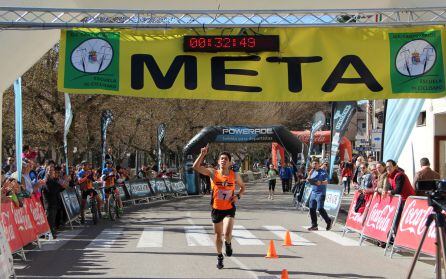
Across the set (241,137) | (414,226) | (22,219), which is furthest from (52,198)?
(241,137)

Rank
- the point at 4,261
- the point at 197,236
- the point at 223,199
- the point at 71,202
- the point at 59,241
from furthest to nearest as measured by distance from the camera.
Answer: the point at 71,202, the point at 197,236, the point at 59,241, the point at 223,199, the point at 4,261

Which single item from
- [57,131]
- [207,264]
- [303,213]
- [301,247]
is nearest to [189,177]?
[57,131]

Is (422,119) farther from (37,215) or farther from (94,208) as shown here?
(37,215)

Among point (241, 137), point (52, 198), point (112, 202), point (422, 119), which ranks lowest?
point (112, 202)

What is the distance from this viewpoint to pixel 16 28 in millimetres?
8312

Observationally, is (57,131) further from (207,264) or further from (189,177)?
(207,264)

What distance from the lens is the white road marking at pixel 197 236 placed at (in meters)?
14.0

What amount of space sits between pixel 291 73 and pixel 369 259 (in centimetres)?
447

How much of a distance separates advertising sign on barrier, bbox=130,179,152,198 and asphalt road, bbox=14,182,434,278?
27.0ft

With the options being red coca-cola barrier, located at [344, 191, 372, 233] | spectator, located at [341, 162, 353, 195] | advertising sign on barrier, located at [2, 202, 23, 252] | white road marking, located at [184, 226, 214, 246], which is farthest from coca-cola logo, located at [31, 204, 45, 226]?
spectator, located at [341, 162, 353, 195]

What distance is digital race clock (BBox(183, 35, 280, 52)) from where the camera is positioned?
886 cm

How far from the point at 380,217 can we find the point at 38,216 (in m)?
7.49

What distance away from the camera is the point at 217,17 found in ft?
28.9

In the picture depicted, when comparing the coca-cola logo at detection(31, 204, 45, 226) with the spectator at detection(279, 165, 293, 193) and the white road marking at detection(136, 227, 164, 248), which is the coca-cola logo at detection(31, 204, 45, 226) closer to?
the white road marking at detection(136, 227, 164, 248)
